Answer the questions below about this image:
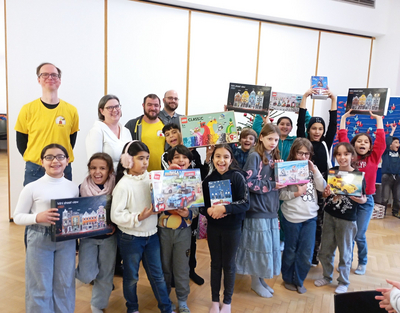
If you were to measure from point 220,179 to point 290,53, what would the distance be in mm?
4149

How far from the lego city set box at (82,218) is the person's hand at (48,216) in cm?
2

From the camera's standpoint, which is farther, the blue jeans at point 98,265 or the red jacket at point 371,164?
the red jacket at point 371,164

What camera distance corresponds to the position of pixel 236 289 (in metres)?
2.79

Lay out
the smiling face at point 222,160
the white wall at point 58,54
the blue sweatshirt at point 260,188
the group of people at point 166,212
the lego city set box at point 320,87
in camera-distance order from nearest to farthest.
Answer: the group of people at point 166,212
the smiling face at point 222,160
the blue sweatshirt at point 260,188
the lego city set box at point 320,87
the white wall at point 58,54

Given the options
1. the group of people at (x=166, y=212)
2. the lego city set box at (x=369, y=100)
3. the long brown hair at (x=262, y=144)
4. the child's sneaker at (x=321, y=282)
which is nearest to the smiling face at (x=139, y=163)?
the group of people at (x=166, y=212)

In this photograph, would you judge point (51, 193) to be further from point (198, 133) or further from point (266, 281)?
point (266, 281)

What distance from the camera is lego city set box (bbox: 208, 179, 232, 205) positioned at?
221 cm

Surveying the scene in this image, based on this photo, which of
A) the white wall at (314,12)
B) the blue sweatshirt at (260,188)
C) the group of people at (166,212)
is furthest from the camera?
the white wall at (314,12)

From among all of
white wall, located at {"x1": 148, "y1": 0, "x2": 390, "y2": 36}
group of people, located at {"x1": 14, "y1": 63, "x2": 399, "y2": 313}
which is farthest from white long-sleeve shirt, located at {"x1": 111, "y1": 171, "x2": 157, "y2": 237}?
white wall, located at {"x1": 148, "y1": 0, "x2": 390, "y2": 36}

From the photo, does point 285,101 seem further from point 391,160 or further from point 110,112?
point 391,160

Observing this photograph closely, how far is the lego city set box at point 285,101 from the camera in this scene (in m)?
3.33

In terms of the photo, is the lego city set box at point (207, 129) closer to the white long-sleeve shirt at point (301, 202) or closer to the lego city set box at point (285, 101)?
the white long-sleeve shirt at point (301, 202)

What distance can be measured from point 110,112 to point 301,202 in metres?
1.82

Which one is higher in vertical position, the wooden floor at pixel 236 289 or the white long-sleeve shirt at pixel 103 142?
the white long-sleeve shirt at pixel 103 142
